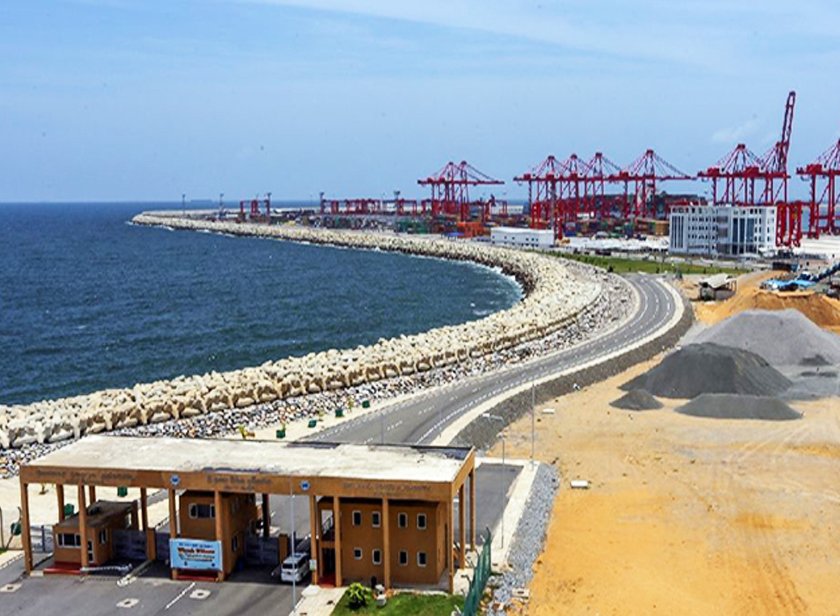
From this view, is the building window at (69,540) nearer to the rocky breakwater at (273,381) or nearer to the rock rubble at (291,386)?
the rock rubble at (291,386)

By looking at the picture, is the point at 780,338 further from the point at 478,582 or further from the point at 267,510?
the point at 267,510

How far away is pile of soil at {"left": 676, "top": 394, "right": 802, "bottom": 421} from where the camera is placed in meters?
44.2

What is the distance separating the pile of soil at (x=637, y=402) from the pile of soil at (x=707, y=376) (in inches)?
90.4

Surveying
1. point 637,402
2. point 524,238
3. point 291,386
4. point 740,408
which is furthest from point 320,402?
point 524,238

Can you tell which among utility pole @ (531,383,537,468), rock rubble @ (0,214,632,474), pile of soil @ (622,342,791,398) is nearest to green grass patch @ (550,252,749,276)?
rock rubble @ (0,214,632,474)

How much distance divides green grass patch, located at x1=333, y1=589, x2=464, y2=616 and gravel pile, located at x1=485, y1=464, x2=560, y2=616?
3.64 ft

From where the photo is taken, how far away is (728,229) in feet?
404

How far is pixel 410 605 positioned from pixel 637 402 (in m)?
25.5

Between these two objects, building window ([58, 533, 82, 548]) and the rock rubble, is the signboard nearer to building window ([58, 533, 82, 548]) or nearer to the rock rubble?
building window ([58, 533, 82, 548])

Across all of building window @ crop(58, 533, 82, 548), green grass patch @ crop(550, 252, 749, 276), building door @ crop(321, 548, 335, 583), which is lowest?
building door @ crop(321, 548, 335, 583)

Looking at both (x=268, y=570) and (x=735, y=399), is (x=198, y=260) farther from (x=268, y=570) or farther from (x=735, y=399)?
(x=268, y=570)

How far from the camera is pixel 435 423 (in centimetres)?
4006

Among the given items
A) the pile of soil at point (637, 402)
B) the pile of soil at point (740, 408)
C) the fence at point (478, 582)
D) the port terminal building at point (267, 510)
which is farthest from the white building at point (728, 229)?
the fence at point (478, 582)

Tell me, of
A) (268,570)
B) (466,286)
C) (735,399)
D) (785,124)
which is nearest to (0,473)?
(268,570)
